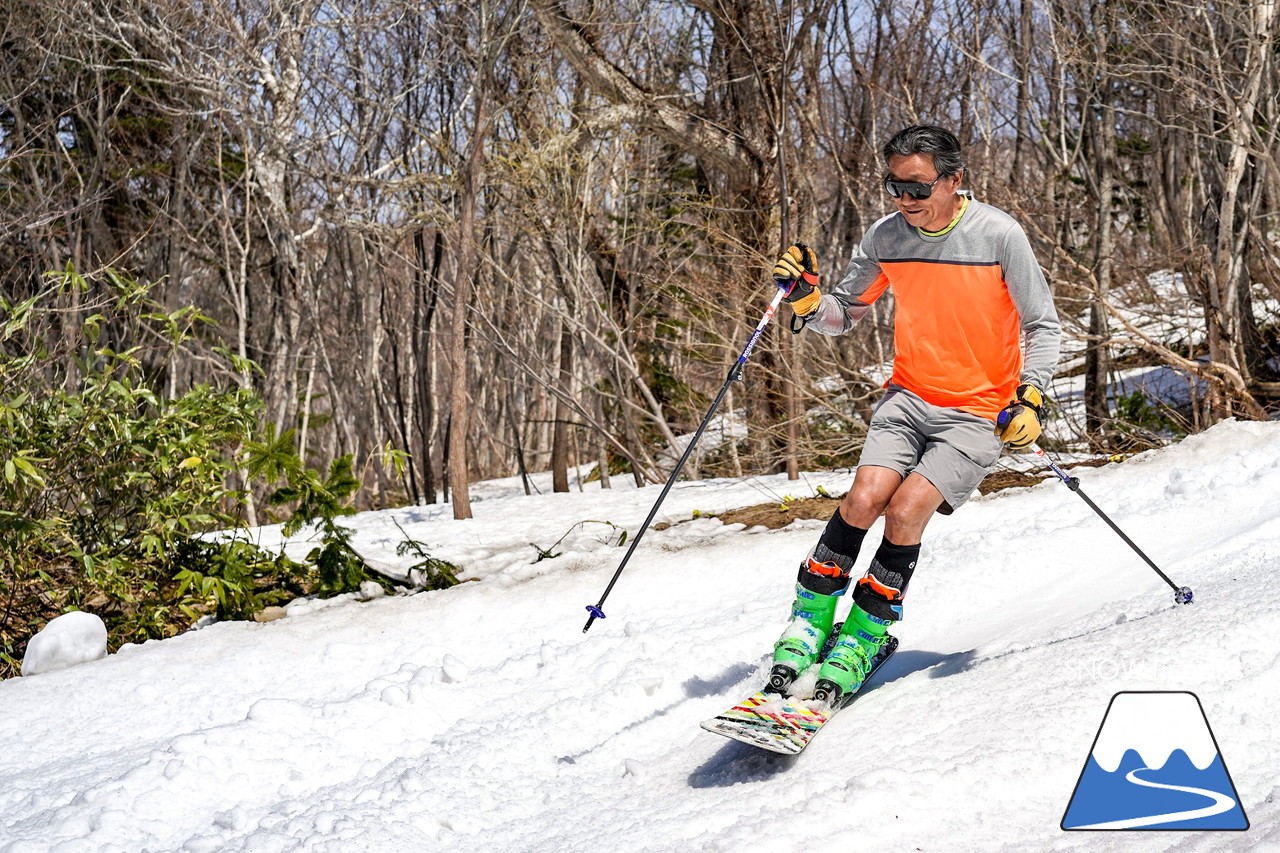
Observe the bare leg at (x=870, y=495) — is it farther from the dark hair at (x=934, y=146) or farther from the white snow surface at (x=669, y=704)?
the dark hair at (x=934, y=146)

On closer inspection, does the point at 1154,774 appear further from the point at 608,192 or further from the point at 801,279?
the point at 608,192

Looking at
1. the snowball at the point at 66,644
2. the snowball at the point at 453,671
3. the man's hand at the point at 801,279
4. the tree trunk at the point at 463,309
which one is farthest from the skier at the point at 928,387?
the tree trunk at the point at 463,309

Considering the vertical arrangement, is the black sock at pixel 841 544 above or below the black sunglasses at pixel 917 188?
below

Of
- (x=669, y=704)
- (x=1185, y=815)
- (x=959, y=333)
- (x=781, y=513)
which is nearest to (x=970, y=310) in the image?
(x=959, y=333)

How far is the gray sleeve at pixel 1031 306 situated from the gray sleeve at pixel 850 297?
1.55 ft

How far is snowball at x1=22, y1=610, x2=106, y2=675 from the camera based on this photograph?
4.54m

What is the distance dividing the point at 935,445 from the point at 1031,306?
538 mm

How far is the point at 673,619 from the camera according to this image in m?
4.77

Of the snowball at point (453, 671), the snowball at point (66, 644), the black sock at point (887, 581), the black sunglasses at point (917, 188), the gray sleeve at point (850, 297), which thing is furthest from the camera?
the snowball at point (66, 644)

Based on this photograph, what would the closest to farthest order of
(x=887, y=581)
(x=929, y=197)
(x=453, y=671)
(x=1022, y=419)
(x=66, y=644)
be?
(x=1022, y=419) < (x=929, y=197) < (x=887, y=581) < (x=453, y=671) < (x=66, y=644)

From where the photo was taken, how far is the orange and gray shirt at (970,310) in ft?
10.6

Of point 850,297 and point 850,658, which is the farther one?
point 850,297

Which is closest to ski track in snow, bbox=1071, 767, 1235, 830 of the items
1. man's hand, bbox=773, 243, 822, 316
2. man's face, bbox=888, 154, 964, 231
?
man's face, bbox=888, 154, 964, 231

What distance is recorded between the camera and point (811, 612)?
3303 millimetres
